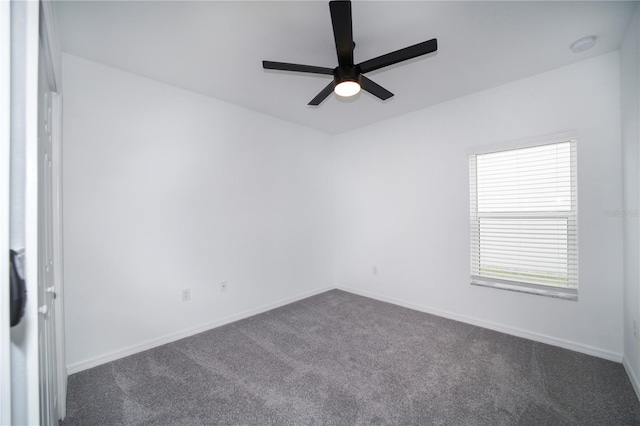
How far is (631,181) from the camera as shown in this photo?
1.99 m

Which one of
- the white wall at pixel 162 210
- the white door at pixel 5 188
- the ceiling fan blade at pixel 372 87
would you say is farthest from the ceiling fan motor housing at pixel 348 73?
the white wall at pixel 162 210

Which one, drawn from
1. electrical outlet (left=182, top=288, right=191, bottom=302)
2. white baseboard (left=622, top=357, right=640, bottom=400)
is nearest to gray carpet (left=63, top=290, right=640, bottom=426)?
white baseboard (left=622, top=357, right=640, bottom=400)

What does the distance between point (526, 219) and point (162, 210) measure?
370 centimetres

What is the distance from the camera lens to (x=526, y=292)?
2672 millimetres

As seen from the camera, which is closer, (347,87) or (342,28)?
(342,28)

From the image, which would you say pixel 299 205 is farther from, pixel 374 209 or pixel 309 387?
pixel 309 387

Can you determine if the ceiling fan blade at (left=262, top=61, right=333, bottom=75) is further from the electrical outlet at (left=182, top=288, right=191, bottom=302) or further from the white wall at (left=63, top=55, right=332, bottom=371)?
the electrical outlet at (left=182, top=288, right=191, bottom=302)

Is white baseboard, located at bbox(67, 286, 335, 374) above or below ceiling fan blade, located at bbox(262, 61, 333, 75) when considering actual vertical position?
below

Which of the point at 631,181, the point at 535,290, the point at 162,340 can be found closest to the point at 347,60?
the point at 631,181

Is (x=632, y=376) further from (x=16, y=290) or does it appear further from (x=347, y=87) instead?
(x=16, y=290)

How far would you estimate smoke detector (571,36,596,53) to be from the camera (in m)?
2.07

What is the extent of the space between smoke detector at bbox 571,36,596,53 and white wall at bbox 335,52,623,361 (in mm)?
268

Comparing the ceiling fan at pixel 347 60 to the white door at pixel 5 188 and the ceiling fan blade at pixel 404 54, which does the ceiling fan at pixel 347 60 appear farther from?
the white door at pixel 5 188

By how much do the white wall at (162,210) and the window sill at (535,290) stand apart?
2.41 meters
